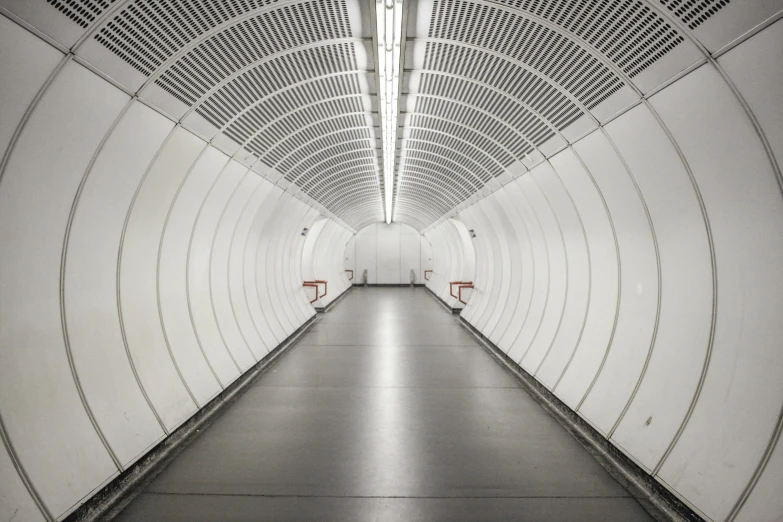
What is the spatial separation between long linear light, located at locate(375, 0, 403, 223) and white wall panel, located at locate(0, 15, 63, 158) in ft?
8.73

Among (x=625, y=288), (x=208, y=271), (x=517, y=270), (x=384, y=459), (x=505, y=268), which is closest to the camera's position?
(x=384, y=459)

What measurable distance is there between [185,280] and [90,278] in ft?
7.14

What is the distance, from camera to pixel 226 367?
24.3 ft

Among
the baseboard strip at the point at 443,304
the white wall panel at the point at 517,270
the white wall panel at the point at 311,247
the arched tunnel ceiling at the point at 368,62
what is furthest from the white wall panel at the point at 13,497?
the baseboard strip at the point at 443,304

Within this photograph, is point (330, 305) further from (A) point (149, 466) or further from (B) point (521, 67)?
(B) point (521, 67)

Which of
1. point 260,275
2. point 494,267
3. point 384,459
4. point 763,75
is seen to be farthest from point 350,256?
point 763,75

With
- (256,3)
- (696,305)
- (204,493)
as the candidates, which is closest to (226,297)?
(204,493)

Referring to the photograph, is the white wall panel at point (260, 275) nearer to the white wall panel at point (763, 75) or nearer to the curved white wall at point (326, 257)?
the curved white wall at point (326, 257)

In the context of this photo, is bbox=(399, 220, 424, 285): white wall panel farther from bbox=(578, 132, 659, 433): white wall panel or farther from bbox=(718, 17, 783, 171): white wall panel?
bbox=(718, 17, 783, 171): white wall panel

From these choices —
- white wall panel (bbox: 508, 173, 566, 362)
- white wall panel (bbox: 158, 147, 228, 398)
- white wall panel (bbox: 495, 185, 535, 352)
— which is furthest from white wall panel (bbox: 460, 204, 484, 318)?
white wall panel (bbox: 158, 147, 228, 398)

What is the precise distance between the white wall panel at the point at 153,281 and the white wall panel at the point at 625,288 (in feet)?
16.6

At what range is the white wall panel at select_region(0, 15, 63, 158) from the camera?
9.91ft

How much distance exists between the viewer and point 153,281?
18.4ft

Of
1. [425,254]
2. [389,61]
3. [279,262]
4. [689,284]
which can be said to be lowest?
[689,284]
